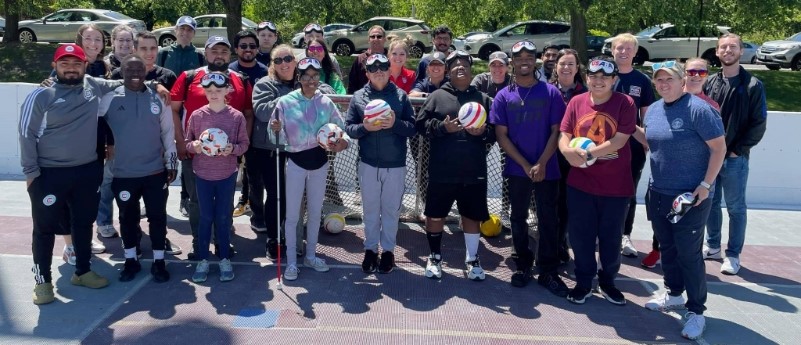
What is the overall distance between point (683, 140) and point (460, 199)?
6.27 ft

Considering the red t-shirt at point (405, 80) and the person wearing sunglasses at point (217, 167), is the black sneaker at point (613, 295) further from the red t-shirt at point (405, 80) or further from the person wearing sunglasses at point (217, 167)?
the person wearing sunglasses at point (217, 167)

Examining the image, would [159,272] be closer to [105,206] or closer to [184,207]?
[105,206]

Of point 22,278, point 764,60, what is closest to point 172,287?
point 22,278

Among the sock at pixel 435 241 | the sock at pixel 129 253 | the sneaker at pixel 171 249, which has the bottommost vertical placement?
the sneaker at pixel 171 249

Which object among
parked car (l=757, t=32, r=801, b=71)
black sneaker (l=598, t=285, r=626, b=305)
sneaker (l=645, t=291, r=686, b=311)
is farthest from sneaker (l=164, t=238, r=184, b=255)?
parked car (l=757, t=32, r=801, b=71)

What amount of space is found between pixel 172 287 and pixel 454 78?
117 inches

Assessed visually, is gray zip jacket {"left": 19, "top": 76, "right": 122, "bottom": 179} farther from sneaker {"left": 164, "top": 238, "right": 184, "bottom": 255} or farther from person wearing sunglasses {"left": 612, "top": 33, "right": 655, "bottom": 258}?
person wearing sunglasses {"left": 612, "top": 33, "right": 655, "bottom": 258}

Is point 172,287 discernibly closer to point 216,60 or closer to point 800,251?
point 216,60

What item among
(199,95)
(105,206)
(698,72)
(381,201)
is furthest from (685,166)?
(105,206)

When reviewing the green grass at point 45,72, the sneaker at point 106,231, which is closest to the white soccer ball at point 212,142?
the sneaker at point 106,231

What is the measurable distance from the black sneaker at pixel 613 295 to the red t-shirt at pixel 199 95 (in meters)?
3.56

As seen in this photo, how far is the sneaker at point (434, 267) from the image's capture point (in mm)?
6246

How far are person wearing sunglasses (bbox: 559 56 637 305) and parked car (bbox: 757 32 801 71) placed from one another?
914 inches

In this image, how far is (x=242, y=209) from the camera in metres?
8.16
